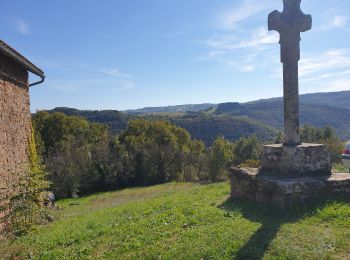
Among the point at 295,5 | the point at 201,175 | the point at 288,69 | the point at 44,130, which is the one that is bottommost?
the point at 201,175

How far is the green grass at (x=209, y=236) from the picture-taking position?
6848mm

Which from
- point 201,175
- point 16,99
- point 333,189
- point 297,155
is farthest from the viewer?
point 201,175

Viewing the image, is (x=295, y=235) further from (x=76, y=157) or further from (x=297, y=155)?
(x=76, y=157)

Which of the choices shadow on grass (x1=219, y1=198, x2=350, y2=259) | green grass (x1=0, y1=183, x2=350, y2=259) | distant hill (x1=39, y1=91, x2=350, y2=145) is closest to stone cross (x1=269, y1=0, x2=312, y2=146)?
shadow on grass (x1=219, y1=198, x2=350, y2=259)

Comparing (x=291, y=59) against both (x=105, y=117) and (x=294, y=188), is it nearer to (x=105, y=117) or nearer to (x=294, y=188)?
(x=294, y=188)

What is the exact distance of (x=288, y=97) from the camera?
35.5 feet

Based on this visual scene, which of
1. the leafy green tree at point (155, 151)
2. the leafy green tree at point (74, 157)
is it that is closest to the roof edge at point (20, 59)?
the leafy green tree at point (74, 157)

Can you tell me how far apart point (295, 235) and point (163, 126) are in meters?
40.3

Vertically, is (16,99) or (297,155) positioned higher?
(16,99)

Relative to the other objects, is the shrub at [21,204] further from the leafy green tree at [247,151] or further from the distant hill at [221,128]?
the distant hill at [221,128]

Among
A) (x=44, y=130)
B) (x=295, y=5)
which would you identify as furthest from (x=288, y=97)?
(x=44, y=130)

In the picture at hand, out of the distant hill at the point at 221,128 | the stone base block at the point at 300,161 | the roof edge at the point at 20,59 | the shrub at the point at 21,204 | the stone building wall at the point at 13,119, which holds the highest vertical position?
the roof edge at the point at 20,59

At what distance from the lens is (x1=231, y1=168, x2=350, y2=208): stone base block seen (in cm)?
912

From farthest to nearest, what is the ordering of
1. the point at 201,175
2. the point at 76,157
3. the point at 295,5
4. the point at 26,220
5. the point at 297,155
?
the point at 201,175 < the point at 76,157 < the point at 26,220 < the point at 295,5 < the point at 297,155
